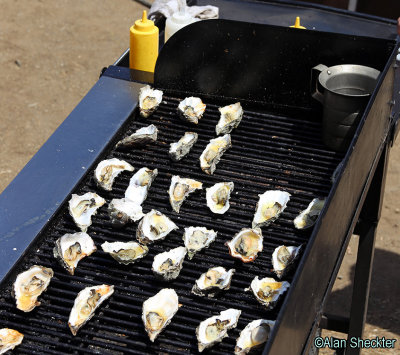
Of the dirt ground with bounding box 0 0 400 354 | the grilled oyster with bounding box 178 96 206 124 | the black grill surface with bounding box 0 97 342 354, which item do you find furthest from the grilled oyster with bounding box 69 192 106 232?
the dirt ground with bounding box 0 0 400 354

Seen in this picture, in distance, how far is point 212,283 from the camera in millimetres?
2201

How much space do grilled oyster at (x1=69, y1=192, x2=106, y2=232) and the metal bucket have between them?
984 millimetres

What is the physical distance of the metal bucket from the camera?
2.74 metres

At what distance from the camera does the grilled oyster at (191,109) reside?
115 inches

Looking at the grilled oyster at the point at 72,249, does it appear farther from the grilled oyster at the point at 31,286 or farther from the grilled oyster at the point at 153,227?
the grilled oyster at the point at 153,227

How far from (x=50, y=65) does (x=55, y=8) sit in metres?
1.10

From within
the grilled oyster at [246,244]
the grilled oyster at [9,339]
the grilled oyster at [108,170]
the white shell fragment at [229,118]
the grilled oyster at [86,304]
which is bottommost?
the grilled oyster at [9,339]

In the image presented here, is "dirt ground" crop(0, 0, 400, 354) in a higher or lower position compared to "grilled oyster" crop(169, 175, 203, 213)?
lower

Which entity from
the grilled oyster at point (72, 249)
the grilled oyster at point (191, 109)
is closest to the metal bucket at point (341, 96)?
the grilled oyster at point (191, 109)

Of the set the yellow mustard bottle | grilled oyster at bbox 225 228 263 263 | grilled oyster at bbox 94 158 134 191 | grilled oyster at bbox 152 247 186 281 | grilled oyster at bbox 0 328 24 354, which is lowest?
grilled oyster at bbox 0 328 24 354

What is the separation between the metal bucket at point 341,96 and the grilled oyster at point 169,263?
87cm

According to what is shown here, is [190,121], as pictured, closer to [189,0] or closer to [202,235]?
[202,235]

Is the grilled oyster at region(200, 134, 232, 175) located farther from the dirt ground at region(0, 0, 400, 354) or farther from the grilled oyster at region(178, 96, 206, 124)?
the dirt ground at region(0, 0, 400, 354)

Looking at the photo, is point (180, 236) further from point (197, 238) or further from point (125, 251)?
point (125, 251)
